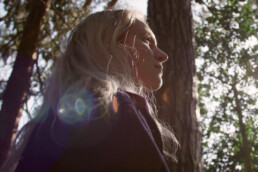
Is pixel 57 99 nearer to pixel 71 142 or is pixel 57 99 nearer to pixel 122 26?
pixel 71 142

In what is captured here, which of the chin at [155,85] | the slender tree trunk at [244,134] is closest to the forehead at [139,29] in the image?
the chin at [155,85]

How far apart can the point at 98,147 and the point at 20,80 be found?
18.5 ft

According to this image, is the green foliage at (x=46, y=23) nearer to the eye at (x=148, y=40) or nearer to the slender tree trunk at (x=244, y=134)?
the eye at (x=148, y=40)

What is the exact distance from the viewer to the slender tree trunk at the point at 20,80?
5797 millimetres

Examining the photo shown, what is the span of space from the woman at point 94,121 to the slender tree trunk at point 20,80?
182 inches

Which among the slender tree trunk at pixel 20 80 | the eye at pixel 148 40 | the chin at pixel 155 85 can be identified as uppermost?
the slender tree trunk at pixel 20 80

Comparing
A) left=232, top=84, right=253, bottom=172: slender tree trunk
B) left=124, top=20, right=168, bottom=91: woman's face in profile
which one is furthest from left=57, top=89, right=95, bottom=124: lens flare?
left=232, top=84, right=253, bottom=172: slender tree trunk

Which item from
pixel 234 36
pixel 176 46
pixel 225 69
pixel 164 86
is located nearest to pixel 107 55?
pixel 164 86

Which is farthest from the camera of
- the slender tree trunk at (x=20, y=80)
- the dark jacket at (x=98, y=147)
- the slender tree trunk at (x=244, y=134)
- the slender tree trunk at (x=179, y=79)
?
the slender tree trunk at (x=244, y=134)

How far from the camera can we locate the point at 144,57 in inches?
71.9

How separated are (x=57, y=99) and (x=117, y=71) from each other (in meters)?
0.38

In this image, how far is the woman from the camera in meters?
1.11

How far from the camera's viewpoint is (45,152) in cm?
117

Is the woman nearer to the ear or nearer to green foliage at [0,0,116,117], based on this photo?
the ear
